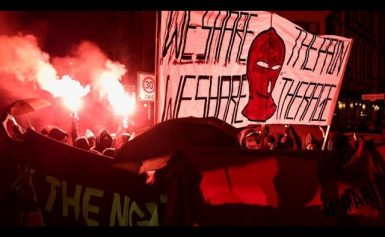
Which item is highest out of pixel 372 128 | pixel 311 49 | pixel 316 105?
pixel 311 49

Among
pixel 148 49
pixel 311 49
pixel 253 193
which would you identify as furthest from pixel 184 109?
pixel 148 49

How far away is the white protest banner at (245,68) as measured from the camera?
451 centimetres

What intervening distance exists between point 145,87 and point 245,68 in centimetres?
345

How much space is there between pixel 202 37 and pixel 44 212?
7.82ft

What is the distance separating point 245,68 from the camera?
5.12 meters

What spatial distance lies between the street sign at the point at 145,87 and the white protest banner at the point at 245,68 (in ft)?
10.8

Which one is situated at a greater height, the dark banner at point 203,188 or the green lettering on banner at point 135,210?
the dark banner at point 203,188

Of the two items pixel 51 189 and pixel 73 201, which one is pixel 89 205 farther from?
pixel 51 189

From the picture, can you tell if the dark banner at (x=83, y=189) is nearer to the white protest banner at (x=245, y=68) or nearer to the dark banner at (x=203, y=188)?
the dark banner at (x=203, y=188)

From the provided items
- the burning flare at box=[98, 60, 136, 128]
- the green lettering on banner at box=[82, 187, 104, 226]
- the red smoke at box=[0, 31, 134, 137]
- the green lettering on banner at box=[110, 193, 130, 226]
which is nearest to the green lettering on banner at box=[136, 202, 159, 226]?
the green lettering on banner at box=[110, 193, 130, 226]

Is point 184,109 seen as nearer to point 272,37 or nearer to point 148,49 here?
point 272,37

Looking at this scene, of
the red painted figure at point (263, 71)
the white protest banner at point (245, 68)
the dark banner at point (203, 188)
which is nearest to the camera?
the dark banner at point (203, 188)

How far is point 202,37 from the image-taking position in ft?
15.5

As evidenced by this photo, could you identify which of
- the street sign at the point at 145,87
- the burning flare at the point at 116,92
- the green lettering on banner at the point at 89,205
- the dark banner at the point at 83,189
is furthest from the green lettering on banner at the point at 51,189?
the street sign at the point at 145,87
